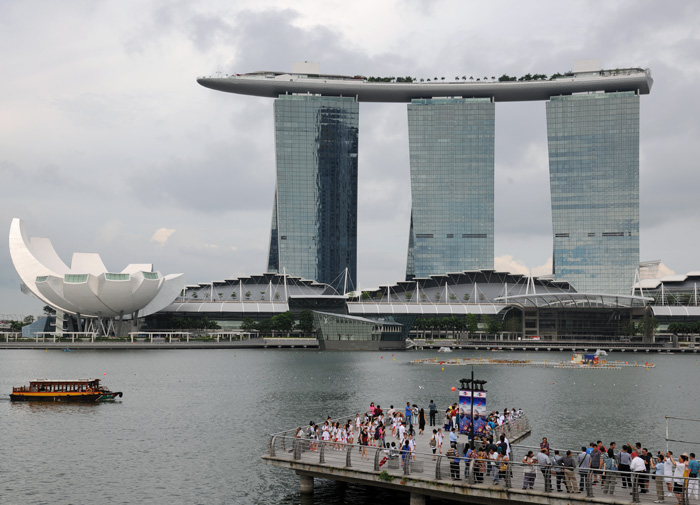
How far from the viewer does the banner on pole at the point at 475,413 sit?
38281 mm

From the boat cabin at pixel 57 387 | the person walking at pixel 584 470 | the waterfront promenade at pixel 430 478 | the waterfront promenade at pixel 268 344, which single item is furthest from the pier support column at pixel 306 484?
the waterfront promenade at pixel 268 344

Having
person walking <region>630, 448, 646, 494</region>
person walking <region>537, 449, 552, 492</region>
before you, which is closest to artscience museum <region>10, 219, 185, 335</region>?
person walking <region>537, 449, 552, 492</region>

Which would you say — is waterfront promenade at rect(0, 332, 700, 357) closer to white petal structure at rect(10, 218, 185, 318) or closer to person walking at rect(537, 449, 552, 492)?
white petal structure at rect(10, 218, 185, 318)

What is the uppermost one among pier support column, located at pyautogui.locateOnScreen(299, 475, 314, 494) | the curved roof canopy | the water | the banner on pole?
the curved roof canopy

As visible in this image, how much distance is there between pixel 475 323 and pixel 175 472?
536ft

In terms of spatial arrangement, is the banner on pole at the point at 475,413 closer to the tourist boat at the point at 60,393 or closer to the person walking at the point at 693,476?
the person walking at the point at 693,476

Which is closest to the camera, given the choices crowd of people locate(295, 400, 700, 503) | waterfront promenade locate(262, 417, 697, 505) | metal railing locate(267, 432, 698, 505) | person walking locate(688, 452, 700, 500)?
person walking locate(688, 452, 700, 500)

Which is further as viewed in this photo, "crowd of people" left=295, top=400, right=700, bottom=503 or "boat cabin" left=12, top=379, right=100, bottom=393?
"boat cabin" left=12, top=379, right=100, bottom=393

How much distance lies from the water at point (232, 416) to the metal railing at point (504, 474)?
110 inches

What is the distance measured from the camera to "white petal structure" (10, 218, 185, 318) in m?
168

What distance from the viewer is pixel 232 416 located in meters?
60.0

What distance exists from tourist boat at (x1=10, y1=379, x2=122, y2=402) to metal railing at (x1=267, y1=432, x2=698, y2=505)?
39800mm

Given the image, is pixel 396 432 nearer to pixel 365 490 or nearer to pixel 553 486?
pixel 365 490

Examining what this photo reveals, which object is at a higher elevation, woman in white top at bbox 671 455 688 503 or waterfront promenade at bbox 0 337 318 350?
woman in white top at bbox 671 455 688 503
